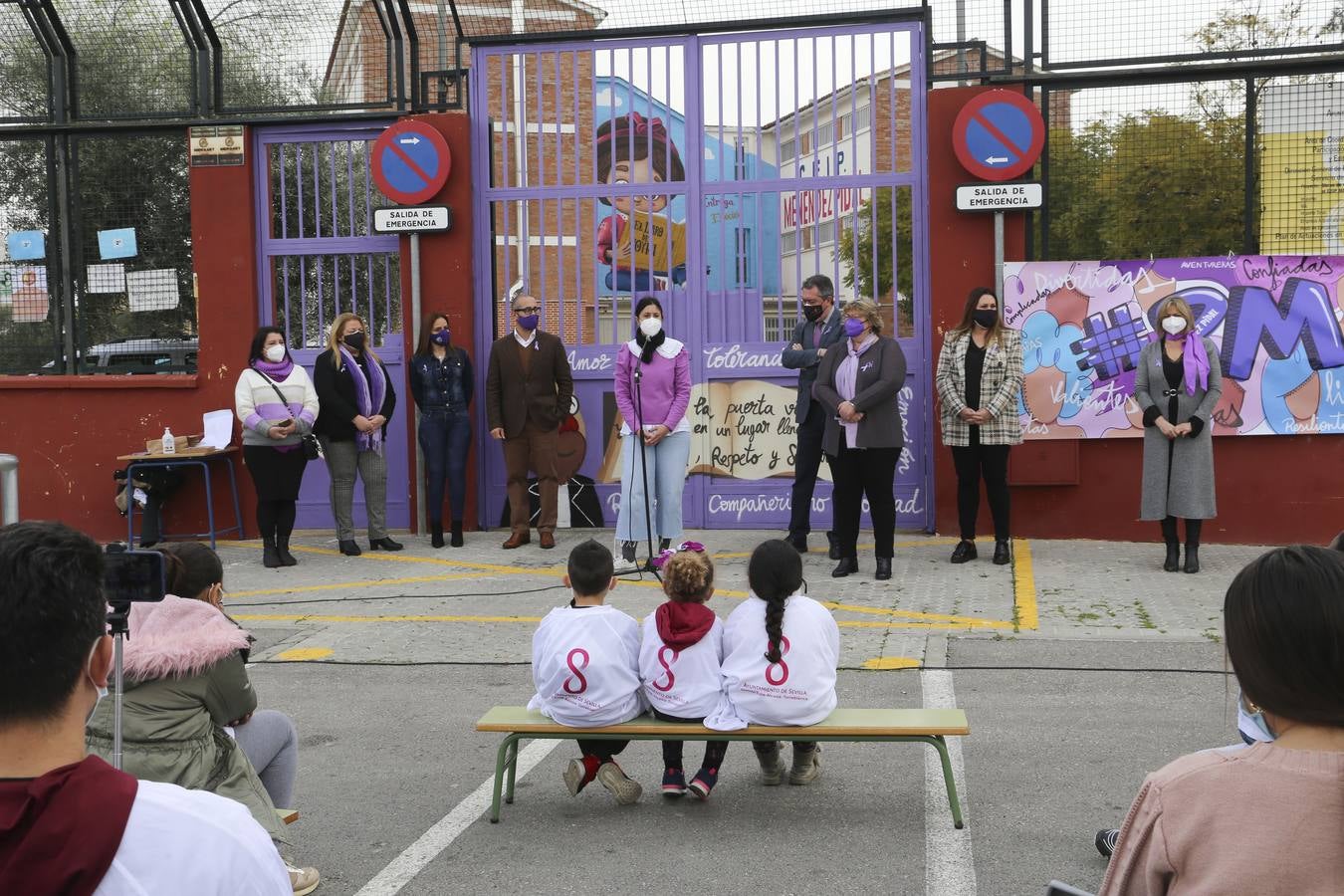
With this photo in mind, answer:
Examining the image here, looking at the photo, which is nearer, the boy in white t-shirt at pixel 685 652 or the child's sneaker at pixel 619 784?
the boy in white t-shirt at pixel 685 652

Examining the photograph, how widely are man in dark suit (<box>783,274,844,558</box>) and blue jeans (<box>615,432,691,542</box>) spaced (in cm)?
87

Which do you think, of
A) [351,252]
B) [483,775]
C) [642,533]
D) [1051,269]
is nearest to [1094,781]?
[483,775]

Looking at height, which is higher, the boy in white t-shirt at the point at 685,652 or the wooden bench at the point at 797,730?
the boy in white t-shirt at the point at 685,652

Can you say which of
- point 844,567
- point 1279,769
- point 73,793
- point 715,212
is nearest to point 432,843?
point 73,793

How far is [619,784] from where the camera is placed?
18.9 feet

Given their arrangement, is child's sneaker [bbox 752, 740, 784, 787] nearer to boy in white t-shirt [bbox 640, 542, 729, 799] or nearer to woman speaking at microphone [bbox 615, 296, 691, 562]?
boy in white t-shirt [bbox 640, 542, 729, 799]

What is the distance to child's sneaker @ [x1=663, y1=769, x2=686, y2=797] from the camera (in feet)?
19.1

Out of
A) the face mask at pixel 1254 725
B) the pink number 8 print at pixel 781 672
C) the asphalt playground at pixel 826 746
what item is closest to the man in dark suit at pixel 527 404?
Answer: the asphalt playground at pixel 826 746

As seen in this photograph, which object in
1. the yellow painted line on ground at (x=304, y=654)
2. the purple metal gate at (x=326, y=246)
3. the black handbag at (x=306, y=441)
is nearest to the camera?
the yellow painted line on ground at (x=304, y=654)

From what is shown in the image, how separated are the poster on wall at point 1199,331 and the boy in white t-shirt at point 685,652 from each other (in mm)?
5993

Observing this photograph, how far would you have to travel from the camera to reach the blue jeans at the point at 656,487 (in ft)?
36.0

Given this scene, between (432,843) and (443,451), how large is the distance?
7.07 m

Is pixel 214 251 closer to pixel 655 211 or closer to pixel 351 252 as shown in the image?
pixel 351 252

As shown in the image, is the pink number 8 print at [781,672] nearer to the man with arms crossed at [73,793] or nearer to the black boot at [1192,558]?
the man with arms crossed at [73,793]
